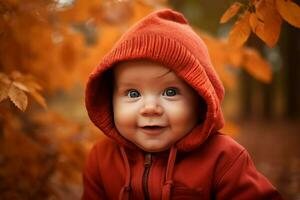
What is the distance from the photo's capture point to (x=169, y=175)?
213 centimetres

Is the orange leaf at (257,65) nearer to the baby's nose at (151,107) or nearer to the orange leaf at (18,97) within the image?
the baby's nose at (151,107)

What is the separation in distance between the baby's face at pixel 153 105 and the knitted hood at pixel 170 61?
58mm

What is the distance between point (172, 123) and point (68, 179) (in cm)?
165

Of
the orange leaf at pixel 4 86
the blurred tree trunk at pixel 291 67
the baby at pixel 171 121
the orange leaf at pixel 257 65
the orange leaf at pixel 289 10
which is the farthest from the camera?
the blurred tree trunk at pixel 291 67

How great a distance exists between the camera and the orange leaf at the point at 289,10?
196 cm

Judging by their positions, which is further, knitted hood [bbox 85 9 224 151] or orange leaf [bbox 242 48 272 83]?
orange leaf [bbox 242 48 272 83]

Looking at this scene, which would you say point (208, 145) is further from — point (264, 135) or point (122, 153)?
point (264, 135)

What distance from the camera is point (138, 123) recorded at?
2.14 m

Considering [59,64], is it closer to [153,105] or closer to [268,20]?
[153,105]

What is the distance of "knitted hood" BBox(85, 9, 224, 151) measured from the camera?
2055 mm

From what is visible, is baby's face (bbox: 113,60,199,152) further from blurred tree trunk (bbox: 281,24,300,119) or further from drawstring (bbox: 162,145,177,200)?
blurred tree trunk (bbox: 281,24,300,119)

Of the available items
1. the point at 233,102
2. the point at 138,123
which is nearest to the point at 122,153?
the point at 138,123

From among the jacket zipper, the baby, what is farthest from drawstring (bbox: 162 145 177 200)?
the jacket zipper

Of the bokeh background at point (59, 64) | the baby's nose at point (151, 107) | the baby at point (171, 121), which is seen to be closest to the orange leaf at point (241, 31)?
the bokeh background at point (59, 64)
